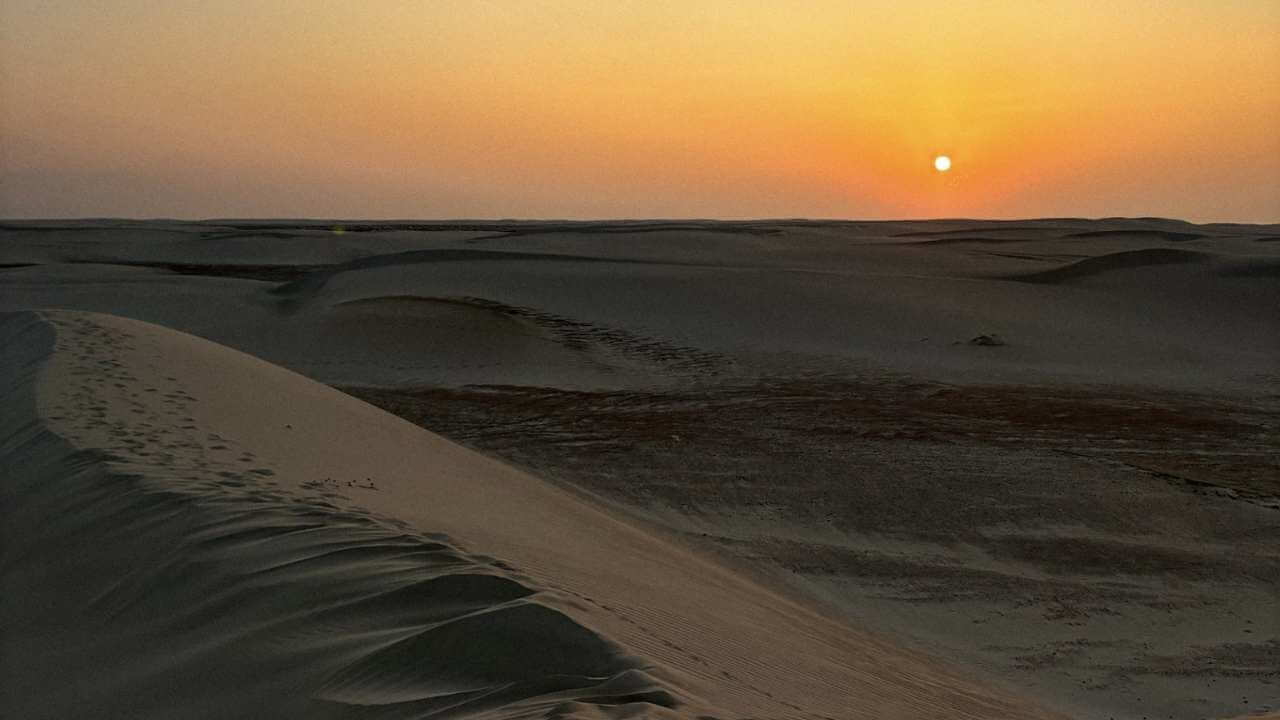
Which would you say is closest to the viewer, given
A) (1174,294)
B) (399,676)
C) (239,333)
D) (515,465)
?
(399,676)

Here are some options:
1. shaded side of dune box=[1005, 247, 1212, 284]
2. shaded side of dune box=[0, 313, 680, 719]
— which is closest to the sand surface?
shaded side of dune box=[0, 313, 680, 719]

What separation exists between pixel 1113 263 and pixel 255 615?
33.8 metres

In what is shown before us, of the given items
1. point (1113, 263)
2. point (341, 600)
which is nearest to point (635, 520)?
point (341, 600)

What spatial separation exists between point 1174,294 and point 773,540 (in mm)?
22906

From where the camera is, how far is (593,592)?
16.1ft

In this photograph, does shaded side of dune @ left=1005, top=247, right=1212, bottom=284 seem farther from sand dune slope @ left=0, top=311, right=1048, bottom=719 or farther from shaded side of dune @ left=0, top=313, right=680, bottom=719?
shaded side of dune @ left=0, top=313, right=680, bottom=719

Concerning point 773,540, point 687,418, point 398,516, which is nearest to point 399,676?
point 398,516

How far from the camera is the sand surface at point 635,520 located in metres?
4.01

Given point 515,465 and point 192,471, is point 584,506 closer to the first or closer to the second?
point 515,465

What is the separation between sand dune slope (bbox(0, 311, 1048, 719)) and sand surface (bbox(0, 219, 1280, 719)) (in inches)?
0.8

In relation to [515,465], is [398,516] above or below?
above

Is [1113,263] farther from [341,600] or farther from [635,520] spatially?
[341,600]

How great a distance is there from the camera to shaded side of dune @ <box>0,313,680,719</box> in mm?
3457

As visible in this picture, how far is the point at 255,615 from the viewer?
4242 mm
